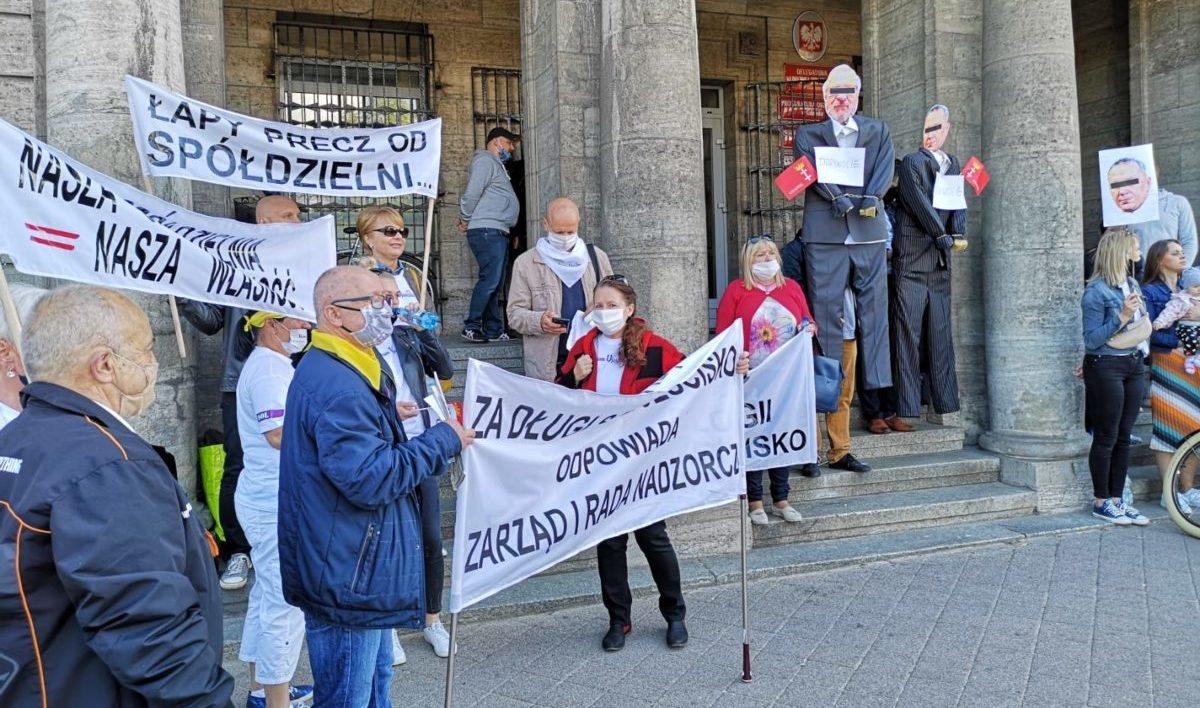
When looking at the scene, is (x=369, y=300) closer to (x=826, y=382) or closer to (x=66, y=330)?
(x=66, y=330)

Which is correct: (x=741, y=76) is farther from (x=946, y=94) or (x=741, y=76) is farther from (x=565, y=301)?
(x=565, y=301)


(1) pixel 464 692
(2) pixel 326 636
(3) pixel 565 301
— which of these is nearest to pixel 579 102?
(3) pixel 565 301

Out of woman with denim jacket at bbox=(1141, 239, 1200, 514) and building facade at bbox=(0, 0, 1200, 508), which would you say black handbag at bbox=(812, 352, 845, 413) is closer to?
building facade at bbox=(0, 0, 1200, 508)

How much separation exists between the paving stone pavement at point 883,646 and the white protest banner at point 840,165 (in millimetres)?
2840

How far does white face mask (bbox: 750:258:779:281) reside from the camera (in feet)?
19.6

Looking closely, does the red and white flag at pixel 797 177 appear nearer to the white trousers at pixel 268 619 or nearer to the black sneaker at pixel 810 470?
the black sneaker at pixel 810 470

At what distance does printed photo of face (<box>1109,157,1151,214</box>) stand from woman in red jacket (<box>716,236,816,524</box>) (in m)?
3.16

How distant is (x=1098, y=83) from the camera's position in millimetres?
11695

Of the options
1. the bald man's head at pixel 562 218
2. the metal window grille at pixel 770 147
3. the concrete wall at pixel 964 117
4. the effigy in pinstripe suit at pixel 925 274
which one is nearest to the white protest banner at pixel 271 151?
the bald man's head at pixel 562 218

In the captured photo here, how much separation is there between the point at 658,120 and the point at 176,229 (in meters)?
3.14

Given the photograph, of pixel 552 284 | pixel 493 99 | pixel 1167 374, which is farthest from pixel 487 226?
pixel 1167 374

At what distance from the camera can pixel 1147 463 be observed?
314 inches

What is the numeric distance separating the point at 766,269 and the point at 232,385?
3.45m

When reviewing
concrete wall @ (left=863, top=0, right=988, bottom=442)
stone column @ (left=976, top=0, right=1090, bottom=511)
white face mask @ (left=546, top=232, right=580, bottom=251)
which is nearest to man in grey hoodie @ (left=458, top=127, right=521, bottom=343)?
white face mask @ (left=546, top=232, right=580, bottom=251)
